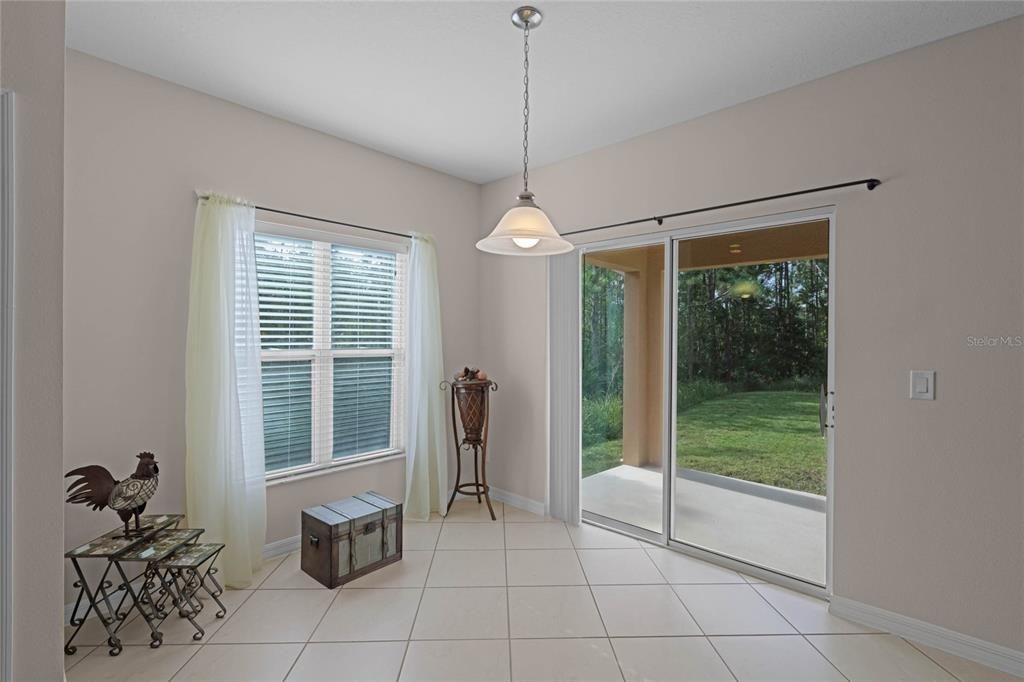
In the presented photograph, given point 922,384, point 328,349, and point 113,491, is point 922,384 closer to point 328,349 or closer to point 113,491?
point 328,349

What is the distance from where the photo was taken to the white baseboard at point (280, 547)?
3.07 metres

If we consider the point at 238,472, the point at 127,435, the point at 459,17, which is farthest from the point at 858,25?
the point at 127,435

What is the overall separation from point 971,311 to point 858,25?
1.33 m

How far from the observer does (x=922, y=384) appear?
7.39 ft

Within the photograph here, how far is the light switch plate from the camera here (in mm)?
2227

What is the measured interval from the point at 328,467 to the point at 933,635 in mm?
3428

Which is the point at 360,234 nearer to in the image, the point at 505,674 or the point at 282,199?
the point at 282,199

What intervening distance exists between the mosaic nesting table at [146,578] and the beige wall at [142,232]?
267 millimetres

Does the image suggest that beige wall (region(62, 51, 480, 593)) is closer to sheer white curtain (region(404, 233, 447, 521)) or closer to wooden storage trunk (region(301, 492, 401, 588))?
wooden storage trunk (region(301, 492, 401, 588))

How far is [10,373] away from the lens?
1.15 m

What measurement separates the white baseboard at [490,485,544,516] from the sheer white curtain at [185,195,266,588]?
1.94m

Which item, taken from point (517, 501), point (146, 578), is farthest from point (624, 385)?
point (146, 578)

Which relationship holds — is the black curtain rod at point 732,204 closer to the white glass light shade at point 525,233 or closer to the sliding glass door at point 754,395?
the sliding glass door at point 754,395

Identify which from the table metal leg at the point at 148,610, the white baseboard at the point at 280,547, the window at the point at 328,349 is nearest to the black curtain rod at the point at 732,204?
the window at the point at 328,349
